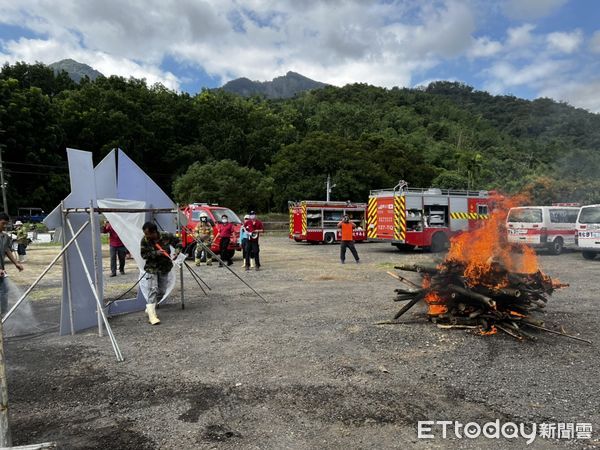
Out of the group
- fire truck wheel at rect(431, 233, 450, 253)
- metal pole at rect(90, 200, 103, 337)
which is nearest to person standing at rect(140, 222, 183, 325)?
metal pole at rect(90, 200, 103, 337)

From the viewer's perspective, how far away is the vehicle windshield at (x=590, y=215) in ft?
47.5

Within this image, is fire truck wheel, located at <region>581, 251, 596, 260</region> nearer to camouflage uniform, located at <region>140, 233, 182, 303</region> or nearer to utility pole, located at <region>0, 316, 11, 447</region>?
camouflage uniform, located at <region>140, 233, 182, 303</region>

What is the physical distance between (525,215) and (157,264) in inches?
582

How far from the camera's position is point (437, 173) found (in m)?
46.0

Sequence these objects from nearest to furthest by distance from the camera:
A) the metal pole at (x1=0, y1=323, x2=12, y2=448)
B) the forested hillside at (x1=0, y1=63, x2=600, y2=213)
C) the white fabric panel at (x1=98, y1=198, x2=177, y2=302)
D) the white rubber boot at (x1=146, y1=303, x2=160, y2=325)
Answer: the metal pole at (x1=0, y1=323, x2=12, y2=448)
the white rubber boot at (x1=146, y1=303, x2=160, y2=325)
the white fabric panel at (x1=98, y1=198, x2=177, y2=302)
the forested hillside at (x1=0, y1=63, x2=600, y2=213)

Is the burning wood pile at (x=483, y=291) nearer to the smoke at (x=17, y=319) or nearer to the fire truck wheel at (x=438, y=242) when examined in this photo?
the smoke at (x=17, y=319)

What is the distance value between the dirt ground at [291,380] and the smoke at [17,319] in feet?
0.55

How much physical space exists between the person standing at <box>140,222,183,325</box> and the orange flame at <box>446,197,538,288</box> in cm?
456

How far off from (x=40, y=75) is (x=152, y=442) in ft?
184

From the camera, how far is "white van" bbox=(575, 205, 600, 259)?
14438mm

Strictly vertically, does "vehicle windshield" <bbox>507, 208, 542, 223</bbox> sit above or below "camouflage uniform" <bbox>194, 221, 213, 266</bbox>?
above

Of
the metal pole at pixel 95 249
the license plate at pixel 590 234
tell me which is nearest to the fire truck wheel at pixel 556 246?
the license plate at pixel 590 234

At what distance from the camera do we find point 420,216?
18203 millimetres

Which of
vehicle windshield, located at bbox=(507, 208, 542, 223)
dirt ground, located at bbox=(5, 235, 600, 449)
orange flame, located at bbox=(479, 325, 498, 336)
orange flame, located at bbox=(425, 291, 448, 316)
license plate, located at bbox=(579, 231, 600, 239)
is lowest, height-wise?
dirt ground, located at bbox=(5, 235, 600, 449)
